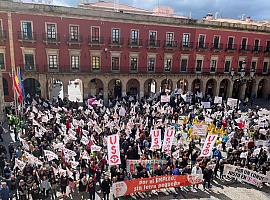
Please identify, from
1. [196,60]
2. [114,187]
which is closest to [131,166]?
[114,187]

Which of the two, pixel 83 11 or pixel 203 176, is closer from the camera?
pixel 203 176

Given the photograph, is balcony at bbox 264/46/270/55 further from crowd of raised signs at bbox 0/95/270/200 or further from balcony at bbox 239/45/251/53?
crowd of raised signs at bbox 0/95/270/200

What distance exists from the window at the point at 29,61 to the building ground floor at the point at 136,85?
0.87 m

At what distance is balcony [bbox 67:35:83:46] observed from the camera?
28.4m

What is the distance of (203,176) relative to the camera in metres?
12.9

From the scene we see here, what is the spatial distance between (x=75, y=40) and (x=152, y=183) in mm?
21319

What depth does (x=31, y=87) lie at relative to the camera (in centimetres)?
2911

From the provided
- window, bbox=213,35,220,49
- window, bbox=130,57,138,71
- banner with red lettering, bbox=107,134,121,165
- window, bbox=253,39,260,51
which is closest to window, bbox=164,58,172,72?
window, bbox=130,57,138,71

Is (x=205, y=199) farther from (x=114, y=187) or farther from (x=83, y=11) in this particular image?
(x=83, y=11)

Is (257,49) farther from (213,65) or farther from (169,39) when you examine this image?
(169,39)

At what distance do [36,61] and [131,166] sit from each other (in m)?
19.3

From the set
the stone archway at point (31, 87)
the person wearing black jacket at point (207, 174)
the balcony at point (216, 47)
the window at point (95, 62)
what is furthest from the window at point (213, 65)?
the person wearing black jacket at point (207, 174)

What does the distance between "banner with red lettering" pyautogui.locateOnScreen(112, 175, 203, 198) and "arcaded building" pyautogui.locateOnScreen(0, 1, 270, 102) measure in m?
14.2

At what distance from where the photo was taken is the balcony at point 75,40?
2843cm
